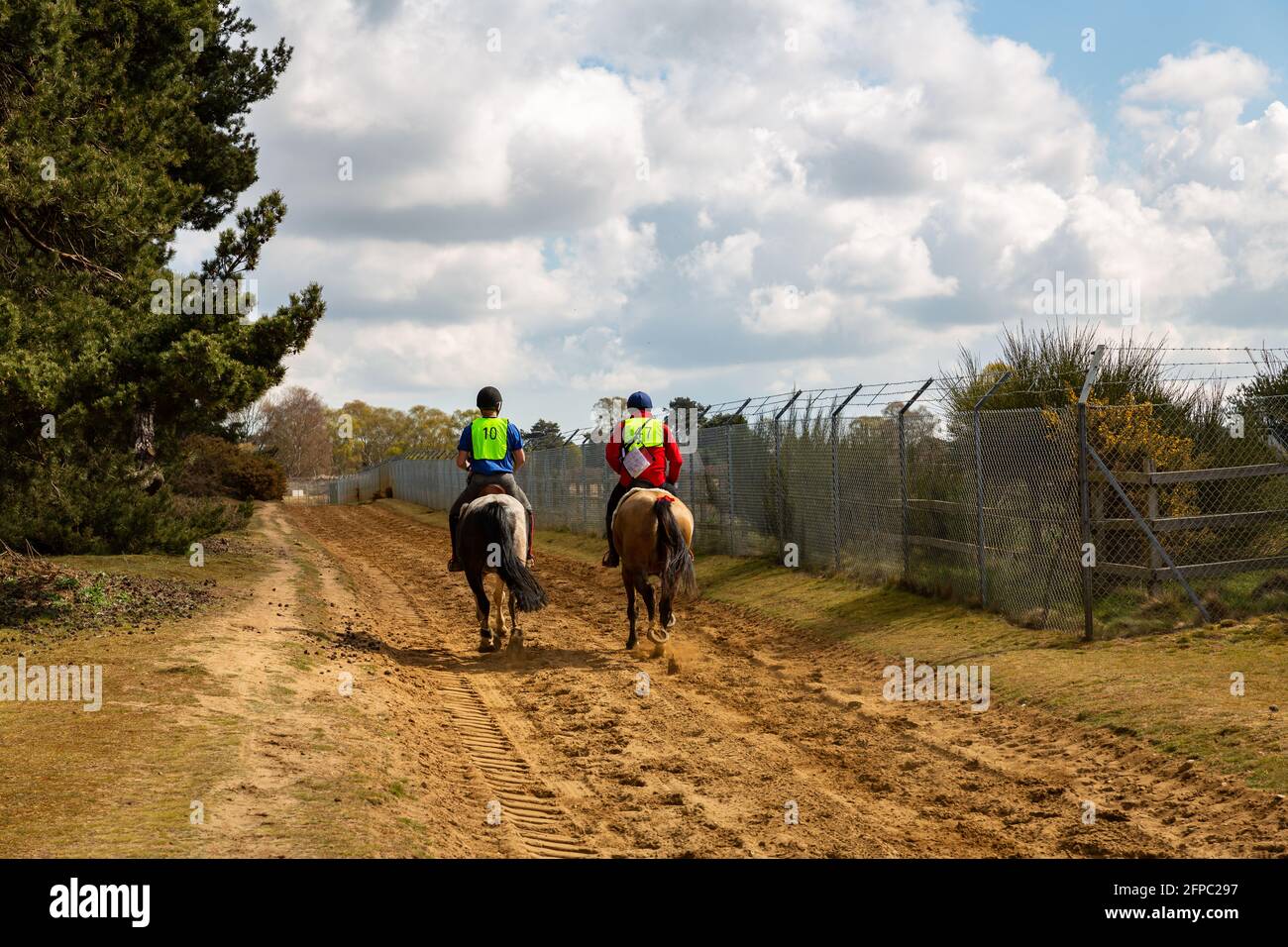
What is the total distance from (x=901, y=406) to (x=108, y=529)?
41.4 feet

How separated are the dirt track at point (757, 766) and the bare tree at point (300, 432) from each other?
303ft

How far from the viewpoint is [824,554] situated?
1611 cm

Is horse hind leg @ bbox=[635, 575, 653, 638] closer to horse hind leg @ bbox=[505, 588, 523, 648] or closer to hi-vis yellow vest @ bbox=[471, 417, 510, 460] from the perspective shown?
horse hind leg @ bbox=[505, 588, 523, 648]

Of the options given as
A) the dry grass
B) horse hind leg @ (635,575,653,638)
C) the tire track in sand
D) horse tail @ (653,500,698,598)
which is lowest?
the tire track in sand

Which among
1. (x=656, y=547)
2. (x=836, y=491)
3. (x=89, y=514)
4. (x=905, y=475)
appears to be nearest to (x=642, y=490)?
(x=656, y=547)

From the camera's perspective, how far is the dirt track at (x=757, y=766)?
223 inches

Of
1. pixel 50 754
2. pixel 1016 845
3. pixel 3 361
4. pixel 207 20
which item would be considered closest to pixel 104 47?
pixel 207 20

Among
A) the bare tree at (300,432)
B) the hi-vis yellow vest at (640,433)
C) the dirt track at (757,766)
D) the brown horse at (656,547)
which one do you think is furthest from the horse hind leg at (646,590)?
the bare tree at (300,432)

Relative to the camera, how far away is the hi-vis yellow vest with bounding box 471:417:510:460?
11.7m

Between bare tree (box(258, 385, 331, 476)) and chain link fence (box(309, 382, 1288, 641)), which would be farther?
bare tree (box(258, 385, 331, 476))

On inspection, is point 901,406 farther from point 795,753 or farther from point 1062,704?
point 795,753

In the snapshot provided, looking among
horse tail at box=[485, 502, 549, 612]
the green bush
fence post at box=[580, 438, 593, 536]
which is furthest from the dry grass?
fence post at box=[580, 438, 593, 536]

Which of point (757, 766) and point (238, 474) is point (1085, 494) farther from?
point (238, 474)

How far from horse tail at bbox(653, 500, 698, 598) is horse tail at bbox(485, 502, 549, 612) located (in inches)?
48.3
